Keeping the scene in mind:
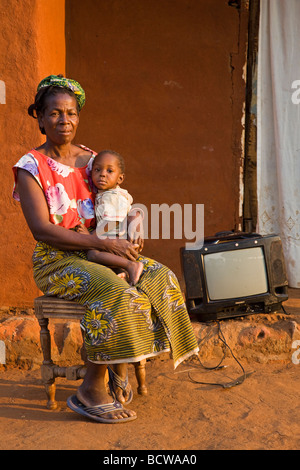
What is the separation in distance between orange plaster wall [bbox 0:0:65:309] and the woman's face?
2.84 feet

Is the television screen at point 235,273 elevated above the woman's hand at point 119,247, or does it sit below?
below

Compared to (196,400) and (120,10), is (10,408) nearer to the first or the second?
(196,400)

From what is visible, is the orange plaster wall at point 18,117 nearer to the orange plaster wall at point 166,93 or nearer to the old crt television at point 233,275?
the orange plaster wall at point 166,93

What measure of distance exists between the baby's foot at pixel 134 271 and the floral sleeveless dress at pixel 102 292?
0.03 m

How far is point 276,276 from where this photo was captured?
396 cm

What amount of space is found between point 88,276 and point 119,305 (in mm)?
246

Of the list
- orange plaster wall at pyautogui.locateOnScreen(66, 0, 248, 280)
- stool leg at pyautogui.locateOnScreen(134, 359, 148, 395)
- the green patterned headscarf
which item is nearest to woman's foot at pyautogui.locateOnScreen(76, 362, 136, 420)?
stool leg at pyautogui.locateOnScreen(134, 359, 148, 395)

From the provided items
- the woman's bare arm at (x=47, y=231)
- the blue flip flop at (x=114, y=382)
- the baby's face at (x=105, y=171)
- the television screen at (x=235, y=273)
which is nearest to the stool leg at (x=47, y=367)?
the blue flip flop at (x=114, y=382)

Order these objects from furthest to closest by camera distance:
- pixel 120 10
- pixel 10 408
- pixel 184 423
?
pixel 120 10, pixel 10 408, pixel 184 423

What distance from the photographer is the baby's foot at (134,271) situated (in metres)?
2.97

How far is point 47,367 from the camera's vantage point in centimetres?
309

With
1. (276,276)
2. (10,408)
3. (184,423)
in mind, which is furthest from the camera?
(276,276)

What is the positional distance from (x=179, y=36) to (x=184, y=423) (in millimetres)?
3375
